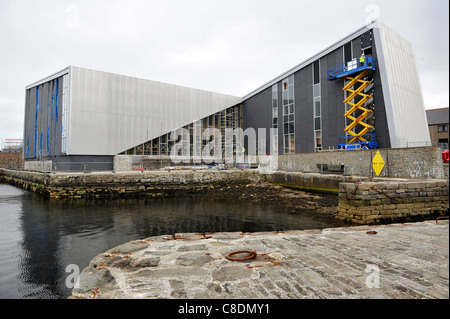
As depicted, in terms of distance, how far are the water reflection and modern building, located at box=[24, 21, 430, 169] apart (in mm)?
12613

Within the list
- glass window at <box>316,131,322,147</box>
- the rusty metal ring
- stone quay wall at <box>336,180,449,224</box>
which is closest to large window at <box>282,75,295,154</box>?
glass window at <box>316,131,322,147</box>

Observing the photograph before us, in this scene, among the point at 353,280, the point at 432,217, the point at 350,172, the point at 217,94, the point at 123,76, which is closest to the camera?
the point at 353,280

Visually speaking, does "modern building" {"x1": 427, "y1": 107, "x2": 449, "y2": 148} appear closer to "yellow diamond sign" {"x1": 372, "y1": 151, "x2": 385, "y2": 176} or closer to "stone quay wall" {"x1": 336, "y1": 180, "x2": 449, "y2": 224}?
"yellow diamond sign" {"x1": 372, "y1": 151, "x2": 385, "y2": 176}

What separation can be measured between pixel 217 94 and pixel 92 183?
84.5 ft

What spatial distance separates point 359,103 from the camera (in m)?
21.6

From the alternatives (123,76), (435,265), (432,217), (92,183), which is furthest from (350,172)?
(123,76)

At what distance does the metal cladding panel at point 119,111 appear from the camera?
100 feet

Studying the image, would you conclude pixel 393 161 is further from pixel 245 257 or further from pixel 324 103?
pixel 245 257

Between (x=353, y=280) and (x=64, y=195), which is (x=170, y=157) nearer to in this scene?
(x=64, y=195)

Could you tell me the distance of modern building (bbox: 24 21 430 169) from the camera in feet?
69.7

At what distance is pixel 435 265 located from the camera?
3695mm

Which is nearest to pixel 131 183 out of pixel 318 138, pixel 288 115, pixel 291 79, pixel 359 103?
pixel 318 138

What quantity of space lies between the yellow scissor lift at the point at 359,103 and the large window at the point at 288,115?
727cm

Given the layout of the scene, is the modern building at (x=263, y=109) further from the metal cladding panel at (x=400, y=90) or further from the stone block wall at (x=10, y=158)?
the stone block wall at (x=10, y=158)
